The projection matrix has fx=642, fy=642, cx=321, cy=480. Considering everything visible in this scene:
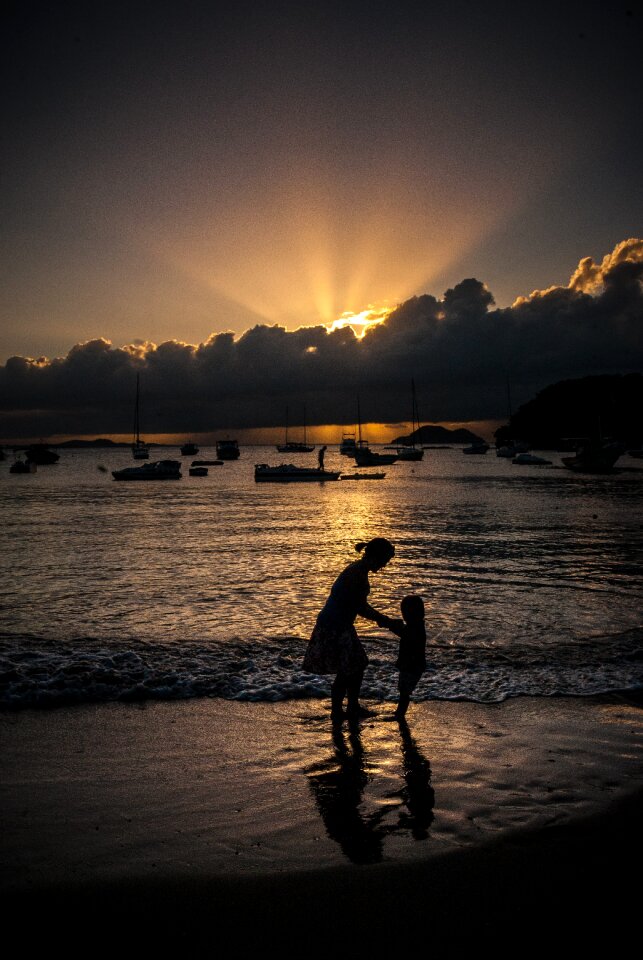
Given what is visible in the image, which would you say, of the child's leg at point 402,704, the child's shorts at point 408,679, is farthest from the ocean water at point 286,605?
the child's shorts at point 408,679

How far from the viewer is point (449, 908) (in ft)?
12.7

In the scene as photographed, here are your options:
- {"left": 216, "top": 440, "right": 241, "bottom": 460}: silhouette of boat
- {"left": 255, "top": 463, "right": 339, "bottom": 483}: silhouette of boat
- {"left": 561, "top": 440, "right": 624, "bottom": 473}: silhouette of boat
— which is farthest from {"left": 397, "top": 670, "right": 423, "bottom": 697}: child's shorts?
{"left": 216, "top": 440, "right": 241, "bottom": 460}: silhouette of boat

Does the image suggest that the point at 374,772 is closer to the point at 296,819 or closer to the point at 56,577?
the point at 296,819

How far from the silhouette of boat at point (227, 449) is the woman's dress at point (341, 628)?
511ft

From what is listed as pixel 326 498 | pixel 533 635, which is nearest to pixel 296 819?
pixel 533 635

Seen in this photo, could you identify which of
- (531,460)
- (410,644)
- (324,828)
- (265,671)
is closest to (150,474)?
(531,460)

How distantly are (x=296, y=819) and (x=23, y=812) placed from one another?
7.27ft

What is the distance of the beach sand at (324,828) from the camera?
3785mm

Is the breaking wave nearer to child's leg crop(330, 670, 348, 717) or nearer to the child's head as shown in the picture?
child's leg crop(330, 670, 348, 717)

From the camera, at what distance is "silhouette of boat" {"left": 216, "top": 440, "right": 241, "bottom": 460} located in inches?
6329

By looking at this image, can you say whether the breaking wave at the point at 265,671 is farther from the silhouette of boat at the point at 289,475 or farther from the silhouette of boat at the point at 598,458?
the silhouette of boat at the point at 598,458

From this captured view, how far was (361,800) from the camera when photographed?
5.32m

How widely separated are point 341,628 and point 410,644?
2.73ft

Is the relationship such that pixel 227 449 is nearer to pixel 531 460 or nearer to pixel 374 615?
pixel 531 460
